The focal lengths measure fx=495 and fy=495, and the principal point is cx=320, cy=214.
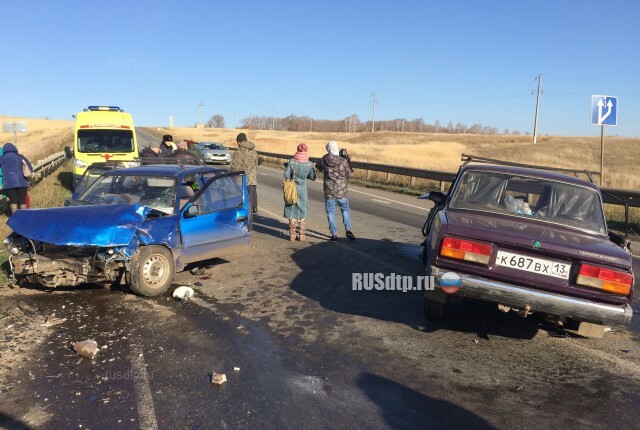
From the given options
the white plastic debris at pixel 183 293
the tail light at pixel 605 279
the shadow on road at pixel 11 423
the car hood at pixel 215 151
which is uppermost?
the car hood at pixel 215 151

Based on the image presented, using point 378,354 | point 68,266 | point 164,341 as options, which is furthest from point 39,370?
point 378,354

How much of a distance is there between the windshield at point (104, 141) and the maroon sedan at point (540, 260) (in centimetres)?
1236

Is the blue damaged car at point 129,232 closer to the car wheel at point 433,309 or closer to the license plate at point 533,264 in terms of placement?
the car wheel at point 433,309

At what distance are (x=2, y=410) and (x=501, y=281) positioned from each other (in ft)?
12.9

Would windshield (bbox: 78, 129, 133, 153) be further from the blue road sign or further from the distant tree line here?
the distant tree line

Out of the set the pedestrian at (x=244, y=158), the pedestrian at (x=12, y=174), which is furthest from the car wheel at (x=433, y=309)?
the pedestrian at (x=12, y=174)

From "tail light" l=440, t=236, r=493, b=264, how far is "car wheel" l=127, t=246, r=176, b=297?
10.9ft

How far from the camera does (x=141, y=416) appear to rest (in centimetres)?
335

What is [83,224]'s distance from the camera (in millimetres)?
5352

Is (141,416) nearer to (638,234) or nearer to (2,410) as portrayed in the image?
(2,410)

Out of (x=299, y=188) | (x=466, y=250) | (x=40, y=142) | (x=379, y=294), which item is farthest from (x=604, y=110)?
(x=40, y=142)

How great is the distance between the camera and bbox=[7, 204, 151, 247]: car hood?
5281mm

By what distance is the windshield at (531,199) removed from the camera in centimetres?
498

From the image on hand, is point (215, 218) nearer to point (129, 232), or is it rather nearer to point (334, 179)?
point (129, 232)
